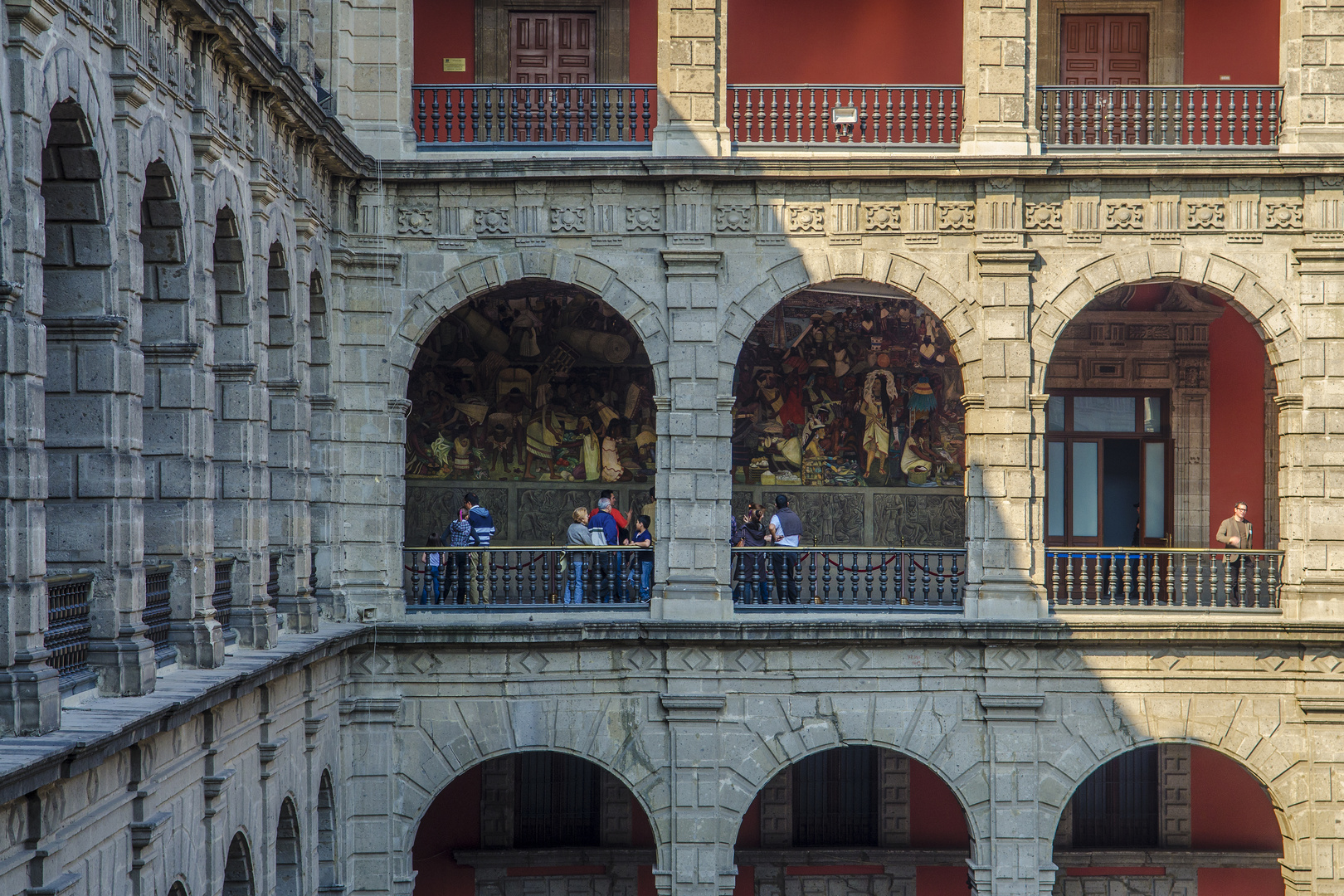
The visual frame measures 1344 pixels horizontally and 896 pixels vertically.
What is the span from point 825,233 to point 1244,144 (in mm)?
3780

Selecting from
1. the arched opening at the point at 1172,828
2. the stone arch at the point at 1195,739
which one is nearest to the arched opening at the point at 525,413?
the stone arch at the point at 1195,739

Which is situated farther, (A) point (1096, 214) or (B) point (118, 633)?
(A) point (1096, 214)

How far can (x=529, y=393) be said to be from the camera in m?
15.5

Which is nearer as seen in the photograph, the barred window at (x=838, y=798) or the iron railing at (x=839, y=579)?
the iron railing at (x=839, y=579)

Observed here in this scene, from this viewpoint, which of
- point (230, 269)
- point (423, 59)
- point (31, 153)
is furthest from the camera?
point (423, 59)

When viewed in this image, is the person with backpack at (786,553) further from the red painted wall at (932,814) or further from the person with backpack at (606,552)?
the red painted wall at (932,814)

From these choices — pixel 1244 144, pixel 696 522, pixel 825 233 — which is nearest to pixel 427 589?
pixel 696 522

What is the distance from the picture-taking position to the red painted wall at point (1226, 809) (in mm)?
15758

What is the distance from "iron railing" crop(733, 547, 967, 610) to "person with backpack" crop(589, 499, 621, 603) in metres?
1.07

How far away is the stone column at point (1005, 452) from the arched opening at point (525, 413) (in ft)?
12.7

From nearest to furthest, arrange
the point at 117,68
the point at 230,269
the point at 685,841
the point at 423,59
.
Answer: the point at 117,68 < the point at 230,269 < the point at 685,841 < the point at 423,59

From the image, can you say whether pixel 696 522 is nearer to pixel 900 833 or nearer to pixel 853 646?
pixel 853 646

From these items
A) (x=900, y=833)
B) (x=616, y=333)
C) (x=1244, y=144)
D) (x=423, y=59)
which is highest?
(x=423, y=59)

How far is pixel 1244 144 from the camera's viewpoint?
13.3 m
